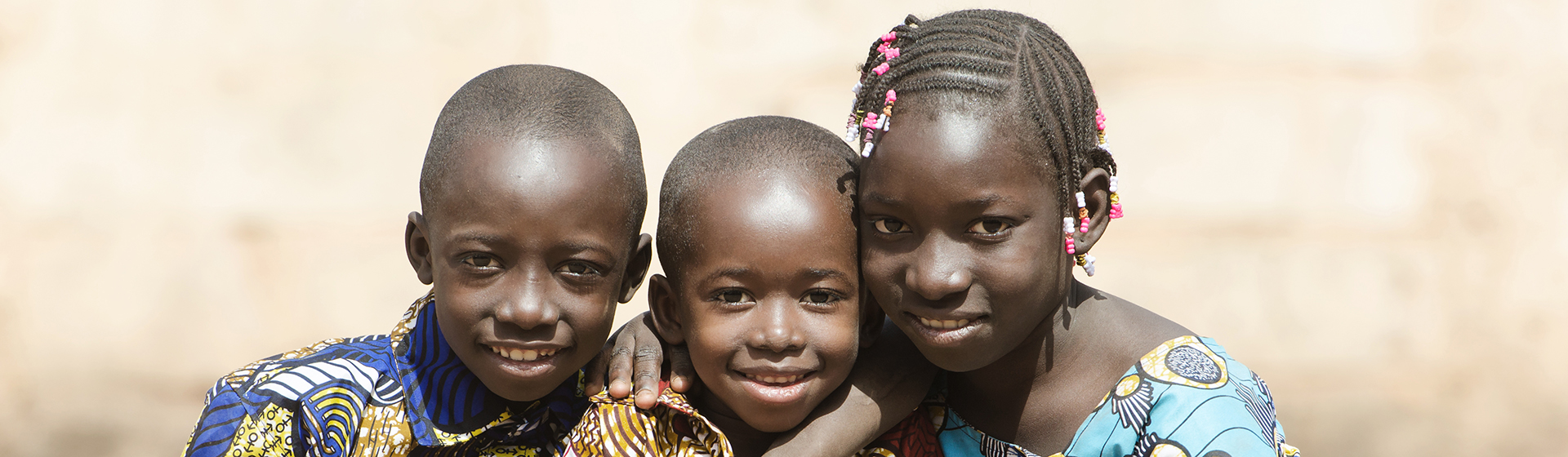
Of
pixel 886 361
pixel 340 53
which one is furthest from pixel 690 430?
pixel 340 53

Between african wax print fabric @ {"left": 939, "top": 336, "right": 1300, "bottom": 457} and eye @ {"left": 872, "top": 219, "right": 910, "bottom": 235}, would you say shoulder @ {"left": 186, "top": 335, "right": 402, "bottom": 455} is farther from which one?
african wax print fabric @ {"left": 939, "top": 336, "right": 1300, "bottom": 457}

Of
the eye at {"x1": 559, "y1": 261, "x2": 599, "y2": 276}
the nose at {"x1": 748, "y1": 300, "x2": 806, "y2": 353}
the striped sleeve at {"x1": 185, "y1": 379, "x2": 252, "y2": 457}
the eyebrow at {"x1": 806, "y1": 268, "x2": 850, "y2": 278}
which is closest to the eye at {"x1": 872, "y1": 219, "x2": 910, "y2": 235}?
the eyebrow at {"x1": 806, "y1": 268, "x2": 850, "y2": 278}

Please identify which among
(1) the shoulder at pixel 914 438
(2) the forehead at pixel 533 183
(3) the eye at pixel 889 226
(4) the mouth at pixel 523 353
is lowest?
(1) the shoulder at pixel 914 438

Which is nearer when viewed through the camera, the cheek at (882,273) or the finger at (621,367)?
the cheek at (882,273)

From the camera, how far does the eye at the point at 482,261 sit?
227 centimetres

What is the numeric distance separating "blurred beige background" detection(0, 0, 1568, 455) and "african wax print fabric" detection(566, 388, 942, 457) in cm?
234

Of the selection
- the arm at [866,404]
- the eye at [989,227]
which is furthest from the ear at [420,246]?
the eye at [989,227]

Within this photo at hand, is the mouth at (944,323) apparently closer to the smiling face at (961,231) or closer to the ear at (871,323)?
the smiling face at (961,231)

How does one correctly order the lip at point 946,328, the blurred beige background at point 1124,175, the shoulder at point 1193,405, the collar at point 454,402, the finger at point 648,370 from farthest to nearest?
the blurred beige background at point 1124,175 → the collar at point 454,402 → the finger at point 648,370 → the lip at point 946,328 → the shoulder at point 1193,405

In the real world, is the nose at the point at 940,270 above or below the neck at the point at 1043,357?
above

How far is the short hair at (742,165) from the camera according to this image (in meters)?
2.35

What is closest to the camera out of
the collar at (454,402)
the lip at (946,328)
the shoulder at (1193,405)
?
the shoulder at (1193,405)

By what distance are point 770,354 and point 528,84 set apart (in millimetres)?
767

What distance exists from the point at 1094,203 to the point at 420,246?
4.53 feet
